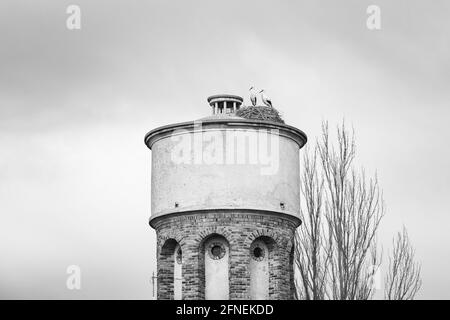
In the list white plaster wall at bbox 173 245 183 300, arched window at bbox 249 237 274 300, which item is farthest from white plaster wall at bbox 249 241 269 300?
white plaster wall at bbox 173 245 183 300

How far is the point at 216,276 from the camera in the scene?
42344 mm

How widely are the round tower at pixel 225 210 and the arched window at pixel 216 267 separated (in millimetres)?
25

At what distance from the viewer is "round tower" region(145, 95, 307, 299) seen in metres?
42.1

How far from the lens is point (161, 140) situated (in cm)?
4347

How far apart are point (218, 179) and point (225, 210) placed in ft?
2.63

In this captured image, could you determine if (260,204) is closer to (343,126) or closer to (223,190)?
(223,190)

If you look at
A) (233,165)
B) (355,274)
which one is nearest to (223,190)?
(233,165)

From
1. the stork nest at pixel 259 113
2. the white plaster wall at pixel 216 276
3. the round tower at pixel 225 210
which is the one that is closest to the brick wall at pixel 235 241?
the round tower at pixel 225 210

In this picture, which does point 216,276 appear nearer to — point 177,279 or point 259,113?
point 177,279

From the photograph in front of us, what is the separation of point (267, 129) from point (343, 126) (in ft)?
10.7

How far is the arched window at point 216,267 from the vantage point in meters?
42.2

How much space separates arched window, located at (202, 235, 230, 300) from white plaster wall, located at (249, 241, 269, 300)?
646 mm

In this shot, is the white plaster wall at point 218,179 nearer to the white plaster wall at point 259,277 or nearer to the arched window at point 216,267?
the arched window at point 216,267
